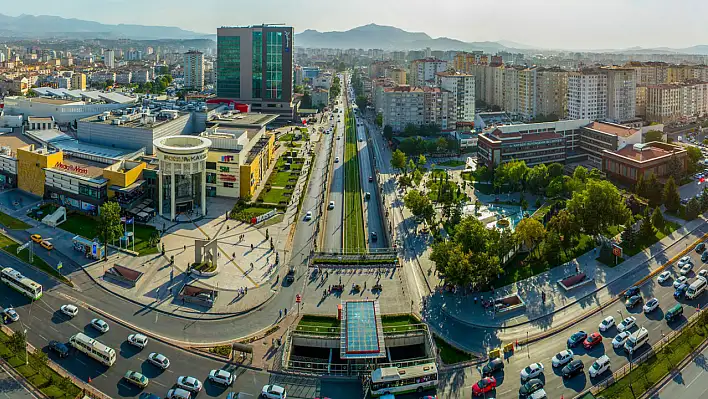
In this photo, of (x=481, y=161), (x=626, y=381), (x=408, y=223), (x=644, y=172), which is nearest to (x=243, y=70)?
(x=481, y=161)

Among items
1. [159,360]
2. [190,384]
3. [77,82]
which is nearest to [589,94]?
[159,360]

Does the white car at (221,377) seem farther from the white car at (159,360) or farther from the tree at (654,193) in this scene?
the tree at (654,193)

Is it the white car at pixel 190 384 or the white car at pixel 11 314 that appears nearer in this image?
the white car at pixel 190 384

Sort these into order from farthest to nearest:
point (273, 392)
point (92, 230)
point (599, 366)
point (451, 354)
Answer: point (92, 230) → point (451, 354) → point (599, 366) → point (273, 392)

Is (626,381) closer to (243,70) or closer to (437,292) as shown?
(437,292)

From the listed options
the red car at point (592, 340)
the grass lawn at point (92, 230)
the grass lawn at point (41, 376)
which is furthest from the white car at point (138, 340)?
the red car at point (592, 340)

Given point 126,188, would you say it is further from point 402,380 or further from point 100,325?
point 402,380
